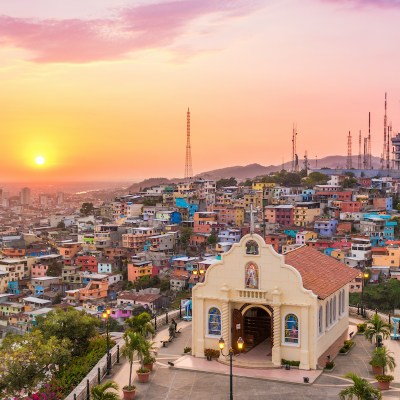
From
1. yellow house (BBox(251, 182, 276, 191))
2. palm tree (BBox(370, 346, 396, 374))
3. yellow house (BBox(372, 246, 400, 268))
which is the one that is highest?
yellow house (BBox(251, 182, 276, 191))

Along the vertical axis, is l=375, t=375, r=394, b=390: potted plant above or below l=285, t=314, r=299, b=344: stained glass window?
below

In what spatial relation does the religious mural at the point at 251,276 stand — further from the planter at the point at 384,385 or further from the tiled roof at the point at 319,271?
the planter at the point at 384,385

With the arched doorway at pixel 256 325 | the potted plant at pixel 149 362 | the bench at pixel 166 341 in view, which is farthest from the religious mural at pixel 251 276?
the bench at pixel 166 341

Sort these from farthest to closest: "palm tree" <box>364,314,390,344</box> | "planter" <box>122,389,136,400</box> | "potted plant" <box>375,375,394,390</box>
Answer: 1. "palm tree" <box>364,314,390,344</box>
2. "potted plant" <box>375,375,394,390</box>
3. "planter" <box>122,389,136,400</box>

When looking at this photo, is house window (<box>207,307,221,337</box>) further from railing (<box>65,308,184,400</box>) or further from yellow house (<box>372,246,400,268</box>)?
yellow house (<box>372,246,400,268</box>)

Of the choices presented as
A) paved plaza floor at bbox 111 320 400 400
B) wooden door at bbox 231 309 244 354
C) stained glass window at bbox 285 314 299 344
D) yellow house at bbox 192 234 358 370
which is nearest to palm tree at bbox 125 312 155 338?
paved plaza floor at bbox 111 320 400 400

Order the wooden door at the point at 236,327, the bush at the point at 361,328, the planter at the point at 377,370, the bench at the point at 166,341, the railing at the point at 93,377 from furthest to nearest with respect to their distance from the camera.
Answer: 1. the bush at the point at 361,328
2. the bench at the point at 166,341
3. the wooden door at the point at 236,327
4. the planter at the point at 377,370
5. the railing at the point at 93,377

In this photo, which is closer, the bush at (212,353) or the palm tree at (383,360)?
the palm tree at (383,360)

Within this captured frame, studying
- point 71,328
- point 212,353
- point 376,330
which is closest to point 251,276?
point 212,353

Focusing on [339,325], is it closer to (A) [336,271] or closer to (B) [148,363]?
(A) [336,271]
